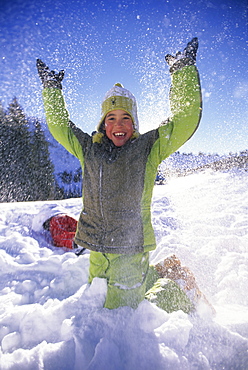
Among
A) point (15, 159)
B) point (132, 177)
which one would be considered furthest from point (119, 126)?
point (15, 159)

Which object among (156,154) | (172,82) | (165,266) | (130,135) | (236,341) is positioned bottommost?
(236,341)

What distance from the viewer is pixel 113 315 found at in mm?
1581

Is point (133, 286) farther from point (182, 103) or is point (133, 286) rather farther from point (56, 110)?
point (56, 110)

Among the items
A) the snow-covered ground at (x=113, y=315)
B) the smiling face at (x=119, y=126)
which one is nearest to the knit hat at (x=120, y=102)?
the smiling face at (x=119, y=126)

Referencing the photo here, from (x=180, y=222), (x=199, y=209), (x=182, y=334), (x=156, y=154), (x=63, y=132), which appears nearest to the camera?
(x=182, y=334)

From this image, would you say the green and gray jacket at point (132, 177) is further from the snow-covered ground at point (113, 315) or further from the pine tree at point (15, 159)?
the pine tree at point (15, 159)

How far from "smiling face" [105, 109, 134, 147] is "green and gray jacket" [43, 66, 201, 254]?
8cm

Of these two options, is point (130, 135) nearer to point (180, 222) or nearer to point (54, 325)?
point (54, 325)

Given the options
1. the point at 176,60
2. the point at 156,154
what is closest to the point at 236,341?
the point at 156,154

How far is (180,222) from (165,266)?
7.30 feet

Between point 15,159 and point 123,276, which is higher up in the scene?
point 15,159

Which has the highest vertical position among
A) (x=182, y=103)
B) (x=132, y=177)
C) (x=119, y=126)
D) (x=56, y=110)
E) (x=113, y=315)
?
(x=56, y=110)

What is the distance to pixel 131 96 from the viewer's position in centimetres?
238

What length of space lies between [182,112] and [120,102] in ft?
2.23
